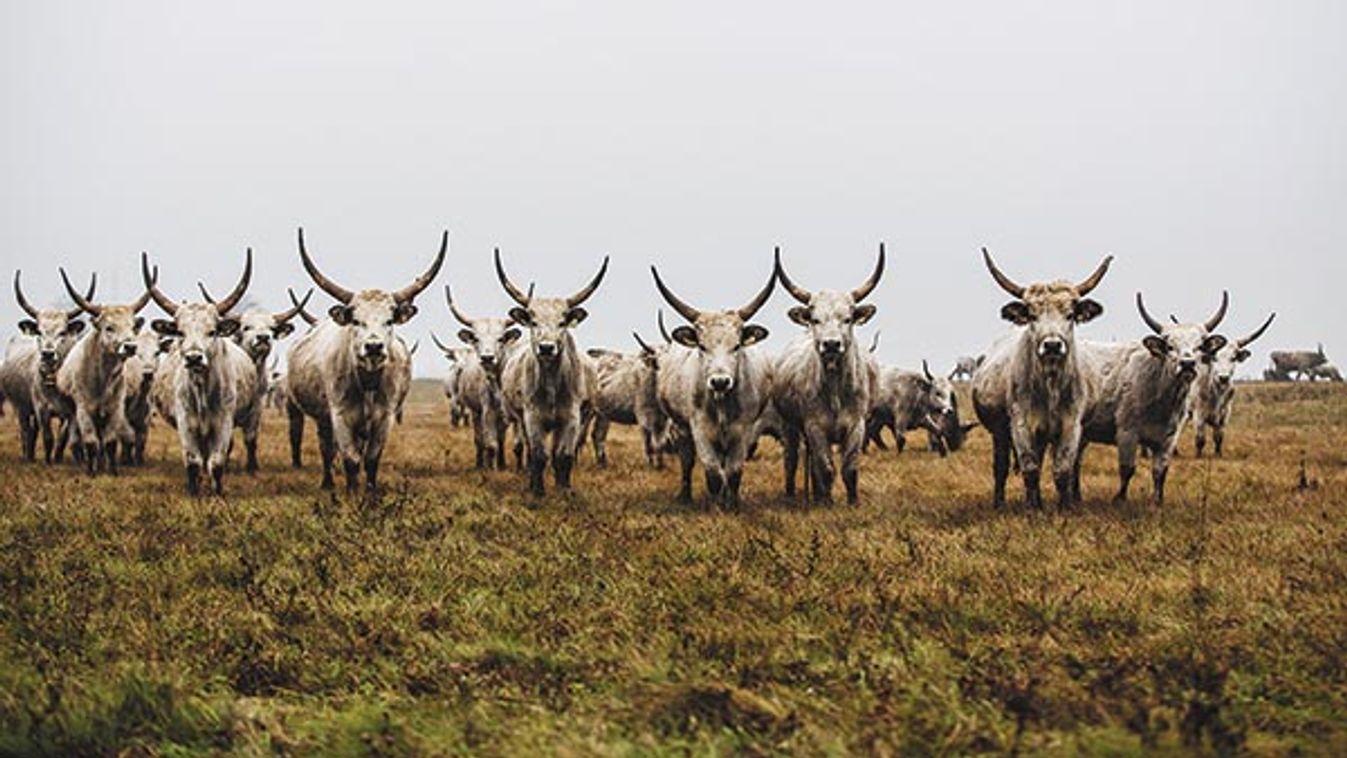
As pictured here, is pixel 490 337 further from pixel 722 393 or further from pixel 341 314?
pixel 722 393

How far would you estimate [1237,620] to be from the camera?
5441 mm

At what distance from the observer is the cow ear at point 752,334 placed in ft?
38.4

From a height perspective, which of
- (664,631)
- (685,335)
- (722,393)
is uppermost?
(685,335)

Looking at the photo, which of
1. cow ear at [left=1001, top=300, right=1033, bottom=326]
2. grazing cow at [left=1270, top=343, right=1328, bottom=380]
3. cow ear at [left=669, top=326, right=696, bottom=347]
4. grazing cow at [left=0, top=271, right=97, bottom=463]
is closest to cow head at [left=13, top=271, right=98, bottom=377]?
grazing cow at [left=0, top=271, right=97, bottom=463]

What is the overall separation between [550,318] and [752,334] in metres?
2.57

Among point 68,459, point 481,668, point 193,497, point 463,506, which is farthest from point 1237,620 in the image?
point 68,459

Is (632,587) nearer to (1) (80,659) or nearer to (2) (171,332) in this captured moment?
(1) (80,659)

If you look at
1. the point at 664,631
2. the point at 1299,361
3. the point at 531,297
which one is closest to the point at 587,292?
the point at 531,297

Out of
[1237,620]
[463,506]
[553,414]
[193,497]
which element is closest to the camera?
[1237,620]

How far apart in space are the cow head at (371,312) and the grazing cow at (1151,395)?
8.30m

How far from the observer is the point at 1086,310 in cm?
1099

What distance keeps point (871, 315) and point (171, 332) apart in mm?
8889

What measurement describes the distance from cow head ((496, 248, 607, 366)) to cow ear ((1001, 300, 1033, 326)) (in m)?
4.89

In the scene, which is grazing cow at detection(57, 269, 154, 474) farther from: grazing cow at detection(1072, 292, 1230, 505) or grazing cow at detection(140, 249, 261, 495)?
grazing cow at detection(1072, 292, 1230, 505)
